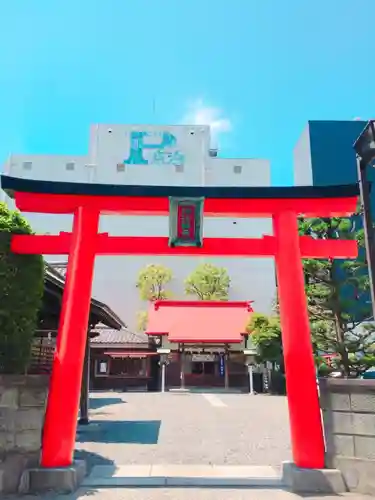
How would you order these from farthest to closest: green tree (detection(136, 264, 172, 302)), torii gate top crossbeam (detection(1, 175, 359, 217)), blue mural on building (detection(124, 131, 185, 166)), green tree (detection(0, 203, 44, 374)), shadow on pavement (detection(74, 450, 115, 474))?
blue mural on building (detection(124, 131, 185, 166)), green tree (detection(136, 264, 172, 302)), shadow on pavement (detection(74, 450, 115, 474)), torii gate top crossbeam (detection(1, 175, 359, 217)), green tree (detection(0, 203, 44, 374))

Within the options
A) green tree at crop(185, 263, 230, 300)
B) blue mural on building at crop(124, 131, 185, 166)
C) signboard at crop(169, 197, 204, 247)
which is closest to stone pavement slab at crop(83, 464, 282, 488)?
signboard at crop(169, 197, 204, 247)

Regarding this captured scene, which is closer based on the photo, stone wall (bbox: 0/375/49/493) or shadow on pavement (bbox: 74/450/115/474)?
stone wall (bbox: 0/375/49/493)

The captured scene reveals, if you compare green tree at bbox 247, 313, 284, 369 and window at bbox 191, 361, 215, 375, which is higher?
green tree at bbox 247, 313, 284, 369

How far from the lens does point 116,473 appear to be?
6.92 metres

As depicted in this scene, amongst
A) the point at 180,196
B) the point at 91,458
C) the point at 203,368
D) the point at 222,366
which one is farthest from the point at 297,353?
the point at 203,368

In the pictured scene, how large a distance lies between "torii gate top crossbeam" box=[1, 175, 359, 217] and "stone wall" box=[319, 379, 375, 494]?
2.94 metres

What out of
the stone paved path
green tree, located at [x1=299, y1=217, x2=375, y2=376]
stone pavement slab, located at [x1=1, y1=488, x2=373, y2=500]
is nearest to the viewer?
stone pavement slab, located at [x1=1, y1=488, x2=373, y2=500]

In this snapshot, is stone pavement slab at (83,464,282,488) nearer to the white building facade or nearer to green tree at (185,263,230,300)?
green tree at (185,263,230,300)

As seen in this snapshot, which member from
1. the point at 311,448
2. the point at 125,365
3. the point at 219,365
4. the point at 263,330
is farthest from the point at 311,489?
the point at 125,365

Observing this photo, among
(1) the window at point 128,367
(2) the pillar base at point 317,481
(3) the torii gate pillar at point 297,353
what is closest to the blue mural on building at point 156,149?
(1) the window at point 128,367

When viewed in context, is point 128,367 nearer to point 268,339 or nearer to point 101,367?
point 101,367

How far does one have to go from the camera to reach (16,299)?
625cm

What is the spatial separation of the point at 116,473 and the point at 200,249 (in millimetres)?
3946

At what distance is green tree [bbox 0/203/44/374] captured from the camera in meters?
6.16
